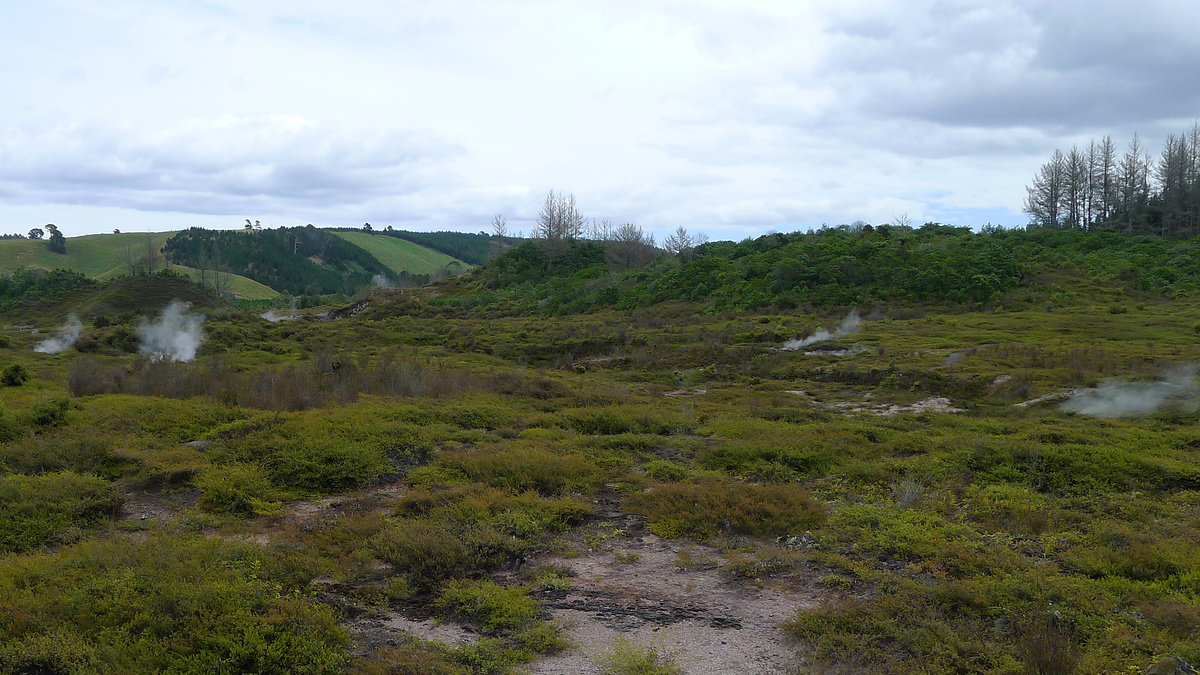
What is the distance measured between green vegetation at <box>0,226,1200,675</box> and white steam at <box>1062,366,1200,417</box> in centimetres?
19

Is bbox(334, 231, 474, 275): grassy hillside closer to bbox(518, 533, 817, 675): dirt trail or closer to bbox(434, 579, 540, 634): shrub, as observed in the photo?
bbox(518, 533, 817, 675): dirt trail

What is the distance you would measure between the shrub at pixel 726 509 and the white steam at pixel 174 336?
71.2 ft

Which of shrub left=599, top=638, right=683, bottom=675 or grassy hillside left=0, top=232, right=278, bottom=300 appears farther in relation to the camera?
grassy hillside left=0, top=232, right=278, bottom=300

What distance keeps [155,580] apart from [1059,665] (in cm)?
705

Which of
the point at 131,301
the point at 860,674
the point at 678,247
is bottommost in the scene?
the point at 860,674

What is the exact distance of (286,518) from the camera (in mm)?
8656

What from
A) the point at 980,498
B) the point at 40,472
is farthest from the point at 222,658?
the point at 980,498

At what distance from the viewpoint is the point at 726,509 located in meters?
8.41

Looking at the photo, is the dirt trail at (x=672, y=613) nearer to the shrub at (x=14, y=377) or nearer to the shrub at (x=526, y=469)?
the shrub at (x=526, y=469)

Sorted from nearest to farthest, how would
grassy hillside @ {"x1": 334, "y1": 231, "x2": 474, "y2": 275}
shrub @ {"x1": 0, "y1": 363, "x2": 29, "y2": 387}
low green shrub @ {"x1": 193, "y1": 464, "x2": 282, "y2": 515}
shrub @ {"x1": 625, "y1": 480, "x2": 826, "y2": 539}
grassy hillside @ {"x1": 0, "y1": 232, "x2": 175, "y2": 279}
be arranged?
shrub @ {"x1": 625, "y1": 480, "x2": 826, "y2": 539} → low green shrub @ {"x1": 193, "y1": 464, "x2": 282, "y2": 515} → shrub @ {"x1": 0, "y1": 363, "x2": 29, "y2": 387} → grassy hillside @ {"x1": 0, "y1": 232, "x2": 175, "y2": 279} → grassy hillside @ {"x1": 334, "y1": 231, "x2": 474, "y2": 275}

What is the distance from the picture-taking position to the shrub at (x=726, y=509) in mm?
8125

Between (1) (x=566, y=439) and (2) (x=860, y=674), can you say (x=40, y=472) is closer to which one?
(1) (x=566, y=439)

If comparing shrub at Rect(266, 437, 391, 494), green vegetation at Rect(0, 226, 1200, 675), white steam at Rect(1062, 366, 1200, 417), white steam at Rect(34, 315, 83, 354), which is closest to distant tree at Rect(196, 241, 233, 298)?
white steam at Rect(34, 315, 83, 354)

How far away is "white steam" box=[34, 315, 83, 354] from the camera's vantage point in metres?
27.4
